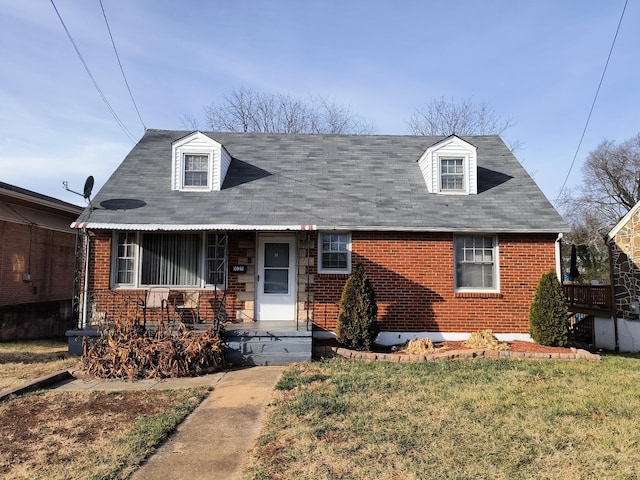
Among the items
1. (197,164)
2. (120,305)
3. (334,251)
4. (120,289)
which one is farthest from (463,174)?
(120,305)

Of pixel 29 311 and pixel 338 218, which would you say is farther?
pixel 29 311

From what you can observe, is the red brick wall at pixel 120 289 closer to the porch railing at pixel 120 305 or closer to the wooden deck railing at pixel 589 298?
the porch railing at pixel 120 305

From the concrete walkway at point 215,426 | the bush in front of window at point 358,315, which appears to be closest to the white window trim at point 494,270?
the bush in front of window at point 358,315

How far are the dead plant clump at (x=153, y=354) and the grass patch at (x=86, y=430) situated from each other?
1025 millimetres

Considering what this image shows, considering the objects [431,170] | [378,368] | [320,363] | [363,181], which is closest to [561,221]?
[431,170]

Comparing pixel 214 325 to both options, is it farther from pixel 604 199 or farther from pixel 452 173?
pixel 604 199

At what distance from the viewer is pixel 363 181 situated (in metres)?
11.9

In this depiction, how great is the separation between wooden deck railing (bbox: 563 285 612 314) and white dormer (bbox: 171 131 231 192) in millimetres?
11091

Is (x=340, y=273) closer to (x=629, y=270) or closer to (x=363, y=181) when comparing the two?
(x=363, y=181)

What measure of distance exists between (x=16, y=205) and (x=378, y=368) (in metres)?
11.2

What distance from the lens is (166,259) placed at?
10484 millimetres

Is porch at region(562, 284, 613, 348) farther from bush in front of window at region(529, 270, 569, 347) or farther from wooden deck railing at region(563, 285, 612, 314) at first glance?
bush in front of window at region(529, 270, 569, 347)

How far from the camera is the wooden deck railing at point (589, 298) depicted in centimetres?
1276

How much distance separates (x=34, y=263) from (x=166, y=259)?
5802 mm
